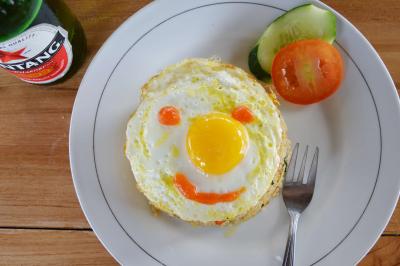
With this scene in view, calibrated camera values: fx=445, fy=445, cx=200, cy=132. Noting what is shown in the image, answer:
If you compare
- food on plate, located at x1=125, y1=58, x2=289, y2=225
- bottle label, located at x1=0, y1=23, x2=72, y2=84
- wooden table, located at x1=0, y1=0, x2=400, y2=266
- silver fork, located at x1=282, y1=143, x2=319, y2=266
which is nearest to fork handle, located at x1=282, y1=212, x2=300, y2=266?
silver fork, located at x1=282, y1=143, x2=319, y2=266

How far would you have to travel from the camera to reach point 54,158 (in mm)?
2096

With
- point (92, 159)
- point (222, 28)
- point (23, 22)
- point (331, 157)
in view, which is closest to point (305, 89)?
point (331, 157)

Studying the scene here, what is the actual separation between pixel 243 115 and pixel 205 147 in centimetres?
21

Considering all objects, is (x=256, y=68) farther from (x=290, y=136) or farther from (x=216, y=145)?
(x=216, y=145)

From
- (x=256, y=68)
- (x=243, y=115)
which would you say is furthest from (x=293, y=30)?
(x=243, y=115)

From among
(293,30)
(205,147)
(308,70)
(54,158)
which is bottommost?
(54,158)

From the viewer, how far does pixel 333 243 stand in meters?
1.87

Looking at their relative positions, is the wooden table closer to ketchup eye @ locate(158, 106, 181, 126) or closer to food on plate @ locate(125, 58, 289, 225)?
food on plate @ locate(125, 58, 289, 225)

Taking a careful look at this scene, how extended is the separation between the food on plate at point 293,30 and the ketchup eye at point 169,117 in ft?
1.65

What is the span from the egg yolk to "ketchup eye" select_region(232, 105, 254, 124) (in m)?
0.05

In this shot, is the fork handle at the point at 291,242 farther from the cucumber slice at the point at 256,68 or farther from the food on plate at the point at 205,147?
the cucumber slice at the point at 256,68

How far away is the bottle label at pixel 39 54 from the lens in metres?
1.71

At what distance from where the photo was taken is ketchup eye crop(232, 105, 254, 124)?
5.80 ft

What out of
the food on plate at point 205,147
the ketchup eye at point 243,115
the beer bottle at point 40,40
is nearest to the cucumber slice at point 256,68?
the food on plate at point 205,147
